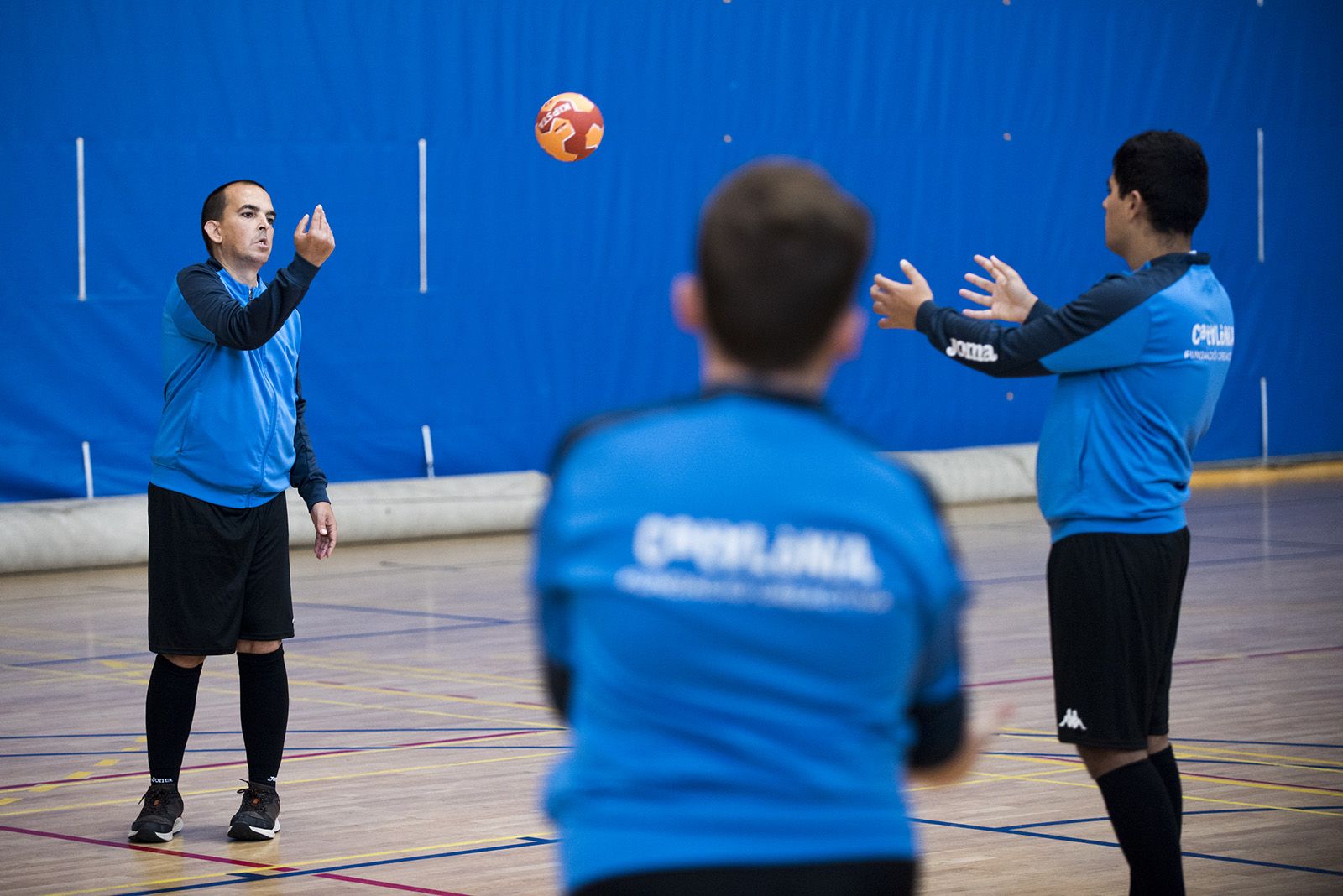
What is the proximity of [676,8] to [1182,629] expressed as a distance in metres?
8.28

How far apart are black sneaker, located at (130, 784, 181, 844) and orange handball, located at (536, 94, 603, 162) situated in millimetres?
6885

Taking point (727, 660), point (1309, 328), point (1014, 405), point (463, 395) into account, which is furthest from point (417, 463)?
point (727, 660)

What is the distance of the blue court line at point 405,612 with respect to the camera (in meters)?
10.3

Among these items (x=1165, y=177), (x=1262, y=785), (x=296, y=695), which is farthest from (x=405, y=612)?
(x=1165, y=177)

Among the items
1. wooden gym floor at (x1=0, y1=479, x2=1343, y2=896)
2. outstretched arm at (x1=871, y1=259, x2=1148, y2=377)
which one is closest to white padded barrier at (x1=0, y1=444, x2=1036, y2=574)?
wooden gym floor at (x1=0, y1=479, x2=1343, y2=896)

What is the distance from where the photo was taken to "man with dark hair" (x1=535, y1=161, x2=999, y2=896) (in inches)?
71.4

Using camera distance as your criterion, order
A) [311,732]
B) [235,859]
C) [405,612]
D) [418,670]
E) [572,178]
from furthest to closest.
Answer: [572,178] < [405,612] < [418,670] < [311,732] < [235,859]

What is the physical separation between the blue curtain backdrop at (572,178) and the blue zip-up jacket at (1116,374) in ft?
28.1

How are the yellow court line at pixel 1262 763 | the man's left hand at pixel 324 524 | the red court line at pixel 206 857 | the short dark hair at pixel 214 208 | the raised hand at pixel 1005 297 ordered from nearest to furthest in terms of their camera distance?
the raised hand at pixel 1005 297 < the red court line at pixel 206 857 < the short dark hair at pixel 214 208 < the man's left hand at pixel 324 524 < the yellow court line at pixel 1262 763

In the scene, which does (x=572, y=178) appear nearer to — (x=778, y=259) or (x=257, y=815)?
(x=257, y=815)

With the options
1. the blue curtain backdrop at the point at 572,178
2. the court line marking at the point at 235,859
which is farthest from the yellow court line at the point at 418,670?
the blue curtain backdrop at the point at 572,178

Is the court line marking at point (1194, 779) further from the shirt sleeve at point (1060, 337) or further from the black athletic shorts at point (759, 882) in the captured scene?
the black athletic shorts at point (759, 882)

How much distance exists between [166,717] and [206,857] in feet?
1.41

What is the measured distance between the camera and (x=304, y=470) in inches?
232
